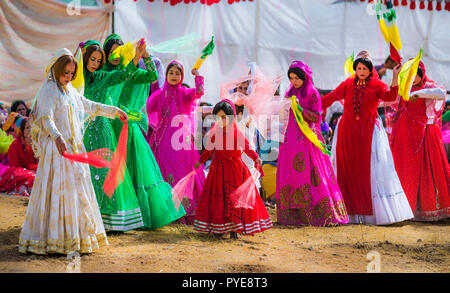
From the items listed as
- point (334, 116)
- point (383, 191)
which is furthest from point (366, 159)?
point (334, 116)

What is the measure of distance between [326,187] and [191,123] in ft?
5.51

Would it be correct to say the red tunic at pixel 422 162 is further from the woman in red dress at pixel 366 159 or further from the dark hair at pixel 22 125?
the dark hair at pixel 22 125

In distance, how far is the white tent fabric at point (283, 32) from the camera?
32.1ft

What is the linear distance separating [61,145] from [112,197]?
3.93ft

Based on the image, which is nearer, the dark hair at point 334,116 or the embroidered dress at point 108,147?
the embroidered dress at point 108,147

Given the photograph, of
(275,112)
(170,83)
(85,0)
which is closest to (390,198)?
(275,112)

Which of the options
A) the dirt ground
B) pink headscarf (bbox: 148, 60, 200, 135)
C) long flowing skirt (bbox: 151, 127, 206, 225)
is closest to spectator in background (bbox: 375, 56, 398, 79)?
the dirt ground

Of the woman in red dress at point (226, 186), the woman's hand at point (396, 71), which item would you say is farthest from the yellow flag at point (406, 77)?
the woman in red dress at point (226, 186)

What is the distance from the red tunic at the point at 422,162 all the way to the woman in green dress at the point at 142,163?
291cm

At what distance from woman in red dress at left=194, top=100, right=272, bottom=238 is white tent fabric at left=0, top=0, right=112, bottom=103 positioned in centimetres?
522

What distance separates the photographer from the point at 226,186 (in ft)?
16.6

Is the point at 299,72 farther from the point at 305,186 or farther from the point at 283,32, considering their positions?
the point at 283,32

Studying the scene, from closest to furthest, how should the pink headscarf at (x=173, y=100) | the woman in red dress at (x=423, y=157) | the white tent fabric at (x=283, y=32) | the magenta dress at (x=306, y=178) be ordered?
the magenta dress at (x=306, y=178), the pink headscarf at (x=173, y=100), the woman in red dress at (x=423, y=157), the white tent fabric at (x=283, y=32)

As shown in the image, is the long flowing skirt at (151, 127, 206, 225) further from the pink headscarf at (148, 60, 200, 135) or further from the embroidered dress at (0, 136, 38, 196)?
the embroidered dress at (0, 136, 38, 196)
